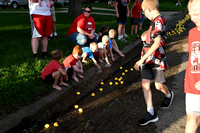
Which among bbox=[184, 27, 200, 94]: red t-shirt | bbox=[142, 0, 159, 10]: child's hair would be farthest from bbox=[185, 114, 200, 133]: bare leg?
bbox=[142, 0, 159, 10]: child's hair

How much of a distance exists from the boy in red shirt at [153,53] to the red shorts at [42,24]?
3265 mm

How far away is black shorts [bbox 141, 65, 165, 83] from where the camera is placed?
3.22 m

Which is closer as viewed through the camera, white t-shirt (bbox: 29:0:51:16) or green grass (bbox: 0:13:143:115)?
green grass (bbox: 0:13:143:115)

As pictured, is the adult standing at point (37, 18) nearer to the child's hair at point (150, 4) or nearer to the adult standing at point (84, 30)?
the adult standing at point (84, 30)

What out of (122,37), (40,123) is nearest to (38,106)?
(40,123)

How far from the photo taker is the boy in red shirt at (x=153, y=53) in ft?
9.83

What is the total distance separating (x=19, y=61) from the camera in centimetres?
553

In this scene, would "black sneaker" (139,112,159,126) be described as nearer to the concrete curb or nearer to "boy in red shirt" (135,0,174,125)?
"boy in red shirt" (135,0,174,125)

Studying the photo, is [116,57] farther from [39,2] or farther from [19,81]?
[19,81]

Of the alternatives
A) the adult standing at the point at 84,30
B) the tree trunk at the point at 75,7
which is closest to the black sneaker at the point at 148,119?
the adult standing at the point at 84,30

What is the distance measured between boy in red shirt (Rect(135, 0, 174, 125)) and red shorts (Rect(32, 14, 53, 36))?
3.26m

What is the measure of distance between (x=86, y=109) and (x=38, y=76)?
1541 millimetres

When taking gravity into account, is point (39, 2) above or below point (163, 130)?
above

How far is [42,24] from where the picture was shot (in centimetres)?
548
